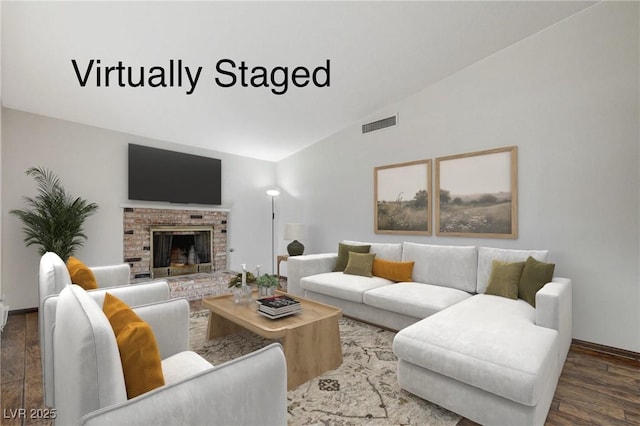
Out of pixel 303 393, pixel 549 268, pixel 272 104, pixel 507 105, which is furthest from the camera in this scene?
pixel 272 104

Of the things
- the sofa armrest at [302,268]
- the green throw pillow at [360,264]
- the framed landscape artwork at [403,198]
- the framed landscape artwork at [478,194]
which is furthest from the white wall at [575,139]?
the sofa armrest at [302,268]

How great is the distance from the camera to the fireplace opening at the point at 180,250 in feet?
15.6

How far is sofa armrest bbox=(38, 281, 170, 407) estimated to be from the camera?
1.58m

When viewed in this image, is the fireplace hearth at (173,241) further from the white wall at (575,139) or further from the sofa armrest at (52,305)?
the white wall at (575,139)

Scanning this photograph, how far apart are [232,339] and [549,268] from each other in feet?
9.33

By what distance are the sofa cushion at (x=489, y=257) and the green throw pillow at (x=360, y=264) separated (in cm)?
120

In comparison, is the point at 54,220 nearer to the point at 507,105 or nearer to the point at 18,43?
the point at 18,43

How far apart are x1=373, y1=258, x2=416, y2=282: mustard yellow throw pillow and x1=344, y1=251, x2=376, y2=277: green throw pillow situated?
0.28 ft

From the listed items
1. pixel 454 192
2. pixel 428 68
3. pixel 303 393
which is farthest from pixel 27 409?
pixel 428 68

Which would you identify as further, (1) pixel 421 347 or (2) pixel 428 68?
(2) pixel 428 68

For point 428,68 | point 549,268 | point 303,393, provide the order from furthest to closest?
point 428,68
point 549,268
point 303,393

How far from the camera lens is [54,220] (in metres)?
3.58

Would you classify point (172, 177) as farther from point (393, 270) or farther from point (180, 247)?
point (393, 270)

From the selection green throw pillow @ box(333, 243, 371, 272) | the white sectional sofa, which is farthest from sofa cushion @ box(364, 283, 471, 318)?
green throw pillow @ box(333, 243, 371, 272)
